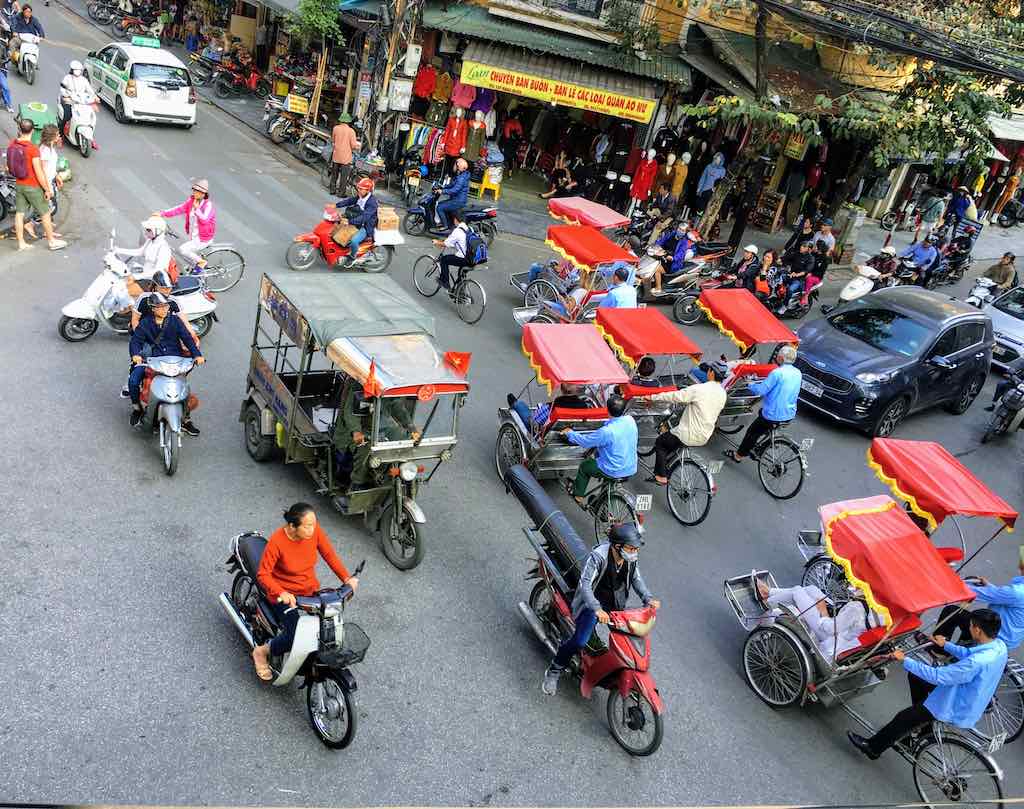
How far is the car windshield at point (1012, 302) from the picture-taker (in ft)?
56.7

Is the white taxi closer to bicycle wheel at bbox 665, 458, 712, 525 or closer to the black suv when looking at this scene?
the black suv

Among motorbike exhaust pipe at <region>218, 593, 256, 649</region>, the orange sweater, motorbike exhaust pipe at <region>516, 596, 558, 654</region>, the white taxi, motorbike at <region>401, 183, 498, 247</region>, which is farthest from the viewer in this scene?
the white taxi

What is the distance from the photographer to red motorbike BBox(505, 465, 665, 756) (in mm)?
6184

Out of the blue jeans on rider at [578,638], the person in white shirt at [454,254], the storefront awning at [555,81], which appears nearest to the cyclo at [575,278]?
the person in white shirt at [454,254]

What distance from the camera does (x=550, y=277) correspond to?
14.1 meters

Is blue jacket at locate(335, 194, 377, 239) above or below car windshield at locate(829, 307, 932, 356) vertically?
below

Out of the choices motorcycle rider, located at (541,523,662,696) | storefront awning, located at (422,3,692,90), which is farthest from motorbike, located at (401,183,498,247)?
motorcycle rider, located at (541,523,662,696)

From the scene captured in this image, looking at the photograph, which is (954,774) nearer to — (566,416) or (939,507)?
(939,507)

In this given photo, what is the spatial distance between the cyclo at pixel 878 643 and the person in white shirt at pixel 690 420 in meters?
2.30

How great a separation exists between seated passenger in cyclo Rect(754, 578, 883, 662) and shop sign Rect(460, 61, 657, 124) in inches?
568

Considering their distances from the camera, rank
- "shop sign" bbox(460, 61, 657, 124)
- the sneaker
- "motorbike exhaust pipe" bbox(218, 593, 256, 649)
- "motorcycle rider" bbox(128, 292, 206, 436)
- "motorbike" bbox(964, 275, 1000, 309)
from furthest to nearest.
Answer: "shop sign" bbox(460, 61, 657, 124)
"motorbike" bbox(964, 275, 1000, 309)
"motorcycle rider" bbox(128, 292, 206, 436)
the sneaker
"motorbike exhaust pipe" bbox(218, 593, 256, 649)

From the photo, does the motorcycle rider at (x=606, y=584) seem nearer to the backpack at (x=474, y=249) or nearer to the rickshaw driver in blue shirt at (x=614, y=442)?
the rickshaw driver in blue shirt at (x=614, y=442)

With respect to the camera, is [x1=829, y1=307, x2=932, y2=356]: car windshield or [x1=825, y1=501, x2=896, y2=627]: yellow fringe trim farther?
[x1=829, y1=307, x2=932, y2=356]: car windshield

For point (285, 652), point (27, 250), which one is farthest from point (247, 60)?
point (285, 652)
